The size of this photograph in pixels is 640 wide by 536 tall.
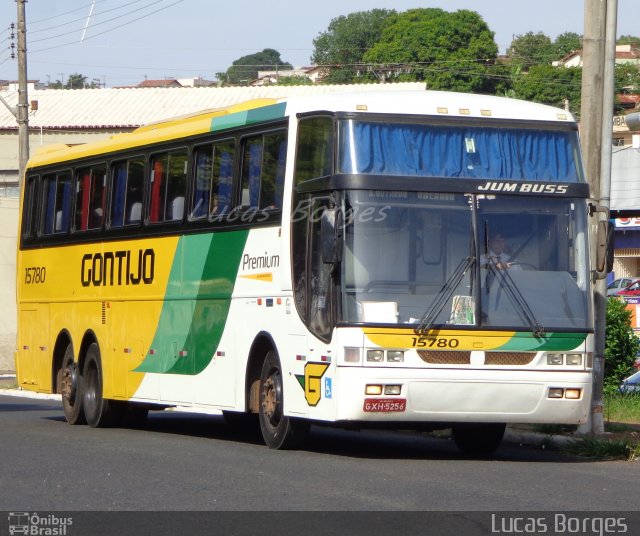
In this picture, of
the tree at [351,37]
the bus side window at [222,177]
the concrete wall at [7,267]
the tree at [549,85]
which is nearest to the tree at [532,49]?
the tree at [351,37]

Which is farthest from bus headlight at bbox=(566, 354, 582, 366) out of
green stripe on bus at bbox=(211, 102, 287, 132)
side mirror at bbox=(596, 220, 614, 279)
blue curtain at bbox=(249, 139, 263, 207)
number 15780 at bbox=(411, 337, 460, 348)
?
green stripe on bus at bbox=(211, 102, 287, 132)

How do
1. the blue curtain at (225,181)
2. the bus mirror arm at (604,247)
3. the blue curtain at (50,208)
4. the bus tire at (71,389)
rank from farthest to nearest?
the blue curtain at (50,208), the bus tire at (71,389), the blue curtain at (225,181), the bus mirror arm at (604,247)

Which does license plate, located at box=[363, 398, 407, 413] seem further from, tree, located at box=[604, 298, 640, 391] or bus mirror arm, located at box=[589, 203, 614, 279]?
tree, located at box=[604, 298, 640, 391]

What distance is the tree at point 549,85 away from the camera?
11119 cm

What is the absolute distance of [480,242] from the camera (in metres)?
13.4

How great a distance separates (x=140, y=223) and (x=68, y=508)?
333 inches

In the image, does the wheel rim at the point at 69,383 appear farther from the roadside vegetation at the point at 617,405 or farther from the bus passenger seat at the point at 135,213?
the roadside vegetation at the point at 617,405

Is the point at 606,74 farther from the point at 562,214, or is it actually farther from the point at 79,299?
the point at 79,299

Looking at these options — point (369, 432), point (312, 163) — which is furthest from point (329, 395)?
point (369, 432)

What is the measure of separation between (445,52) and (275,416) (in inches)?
3814

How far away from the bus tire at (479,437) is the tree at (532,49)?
405 ft

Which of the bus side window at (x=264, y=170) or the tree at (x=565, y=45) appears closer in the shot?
the bus side window at (x=264, y=170)

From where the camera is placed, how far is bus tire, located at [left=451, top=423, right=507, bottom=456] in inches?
582
